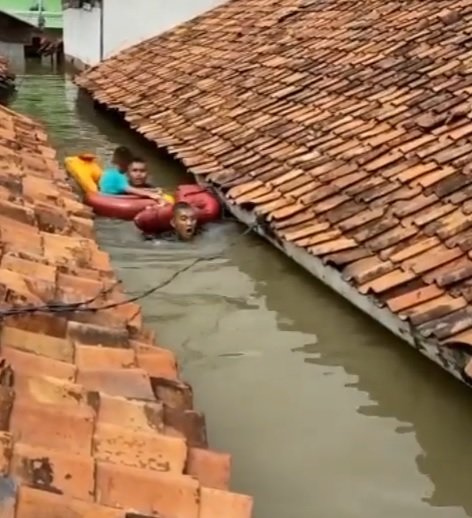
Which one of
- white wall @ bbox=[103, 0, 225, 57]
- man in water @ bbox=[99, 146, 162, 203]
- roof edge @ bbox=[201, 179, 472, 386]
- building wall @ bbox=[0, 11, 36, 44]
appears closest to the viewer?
roof edge @ bbox=[201, 179, 472, 386]

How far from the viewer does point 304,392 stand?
21.4 ft

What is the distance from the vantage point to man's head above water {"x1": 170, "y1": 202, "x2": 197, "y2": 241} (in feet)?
32.6

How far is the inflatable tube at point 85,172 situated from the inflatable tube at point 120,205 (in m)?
0.55

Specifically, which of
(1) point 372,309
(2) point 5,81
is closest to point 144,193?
(1) point 372,309

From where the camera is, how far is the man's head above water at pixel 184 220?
9930 millimetres

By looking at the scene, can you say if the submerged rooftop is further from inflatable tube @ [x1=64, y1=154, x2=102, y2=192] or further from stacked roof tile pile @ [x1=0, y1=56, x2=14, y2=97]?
stacked roof tile pile @ [x1=0, y1=56, x2=14, y2=97]

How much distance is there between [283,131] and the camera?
33.3 ft

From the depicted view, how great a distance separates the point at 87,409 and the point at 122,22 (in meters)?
20.0

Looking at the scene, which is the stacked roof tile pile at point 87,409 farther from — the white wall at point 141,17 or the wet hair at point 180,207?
the white wall at point 141,17

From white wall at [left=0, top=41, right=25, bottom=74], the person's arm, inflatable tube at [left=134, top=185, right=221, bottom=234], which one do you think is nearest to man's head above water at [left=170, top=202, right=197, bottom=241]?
inflatable tube at [left=134, top=185, right=221, bottom=234]

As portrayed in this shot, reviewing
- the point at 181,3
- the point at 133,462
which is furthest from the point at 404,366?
the point at 181,3

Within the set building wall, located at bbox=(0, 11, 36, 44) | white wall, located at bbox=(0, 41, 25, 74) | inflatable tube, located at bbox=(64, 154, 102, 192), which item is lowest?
white wall, located at bbox=(0, 41, 25, 74)

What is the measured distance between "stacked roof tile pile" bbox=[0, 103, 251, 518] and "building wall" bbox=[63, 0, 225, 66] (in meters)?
15.6

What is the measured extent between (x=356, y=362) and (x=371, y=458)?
4.47ft
